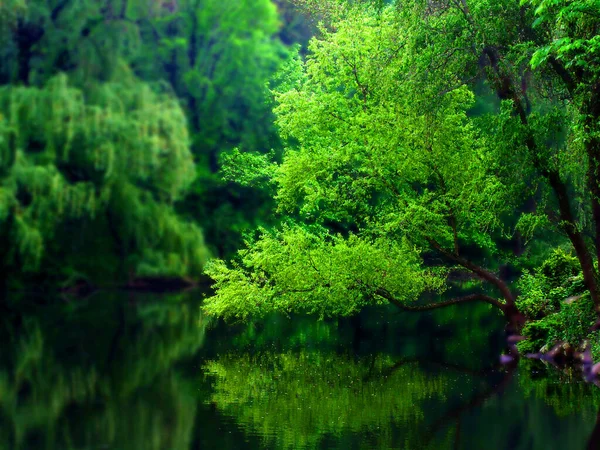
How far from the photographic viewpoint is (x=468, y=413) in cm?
1252

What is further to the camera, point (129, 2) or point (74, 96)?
point (129, 2)

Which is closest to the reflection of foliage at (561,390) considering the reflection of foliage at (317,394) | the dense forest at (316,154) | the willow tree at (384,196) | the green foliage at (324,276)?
the dense forest at (316,154)

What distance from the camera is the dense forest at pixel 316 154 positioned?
15.6 metres

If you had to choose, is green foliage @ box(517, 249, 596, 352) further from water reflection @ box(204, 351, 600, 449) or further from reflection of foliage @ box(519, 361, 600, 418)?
water reflection @ box(204, 351, 600, 449)

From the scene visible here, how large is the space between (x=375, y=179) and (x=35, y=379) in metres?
7.68

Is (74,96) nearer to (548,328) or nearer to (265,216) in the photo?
(265,216)

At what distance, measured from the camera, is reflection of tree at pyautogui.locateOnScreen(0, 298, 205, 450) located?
1138 cm

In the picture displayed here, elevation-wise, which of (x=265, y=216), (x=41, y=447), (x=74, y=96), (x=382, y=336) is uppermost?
(x=74, y=96)

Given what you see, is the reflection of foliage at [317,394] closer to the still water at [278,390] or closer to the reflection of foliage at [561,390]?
the still water at [278,390]

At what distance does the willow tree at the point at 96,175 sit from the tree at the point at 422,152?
32.2ft

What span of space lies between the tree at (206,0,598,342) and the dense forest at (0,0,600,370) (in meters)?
0.05

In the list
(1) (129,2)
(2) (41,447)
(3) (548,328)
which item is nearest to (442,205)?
(3) (548,328)

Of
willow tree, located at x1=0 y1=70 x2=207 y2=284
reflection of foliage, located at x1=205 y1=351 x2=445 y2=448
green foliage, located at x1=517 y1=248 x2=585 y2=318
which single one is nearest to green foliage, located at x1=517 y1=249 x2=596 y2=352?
green foliage, located at x1=517 y1=248 x2=585 y2=318

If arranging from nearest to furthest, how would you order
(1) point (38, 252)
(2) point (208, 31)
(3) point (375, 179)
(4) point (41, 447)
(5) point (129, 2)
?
(4) point (41, 447), (3) point (375, 179), (1) point (38, 252), (5) point (129, 2), (2) point (208, 31)
